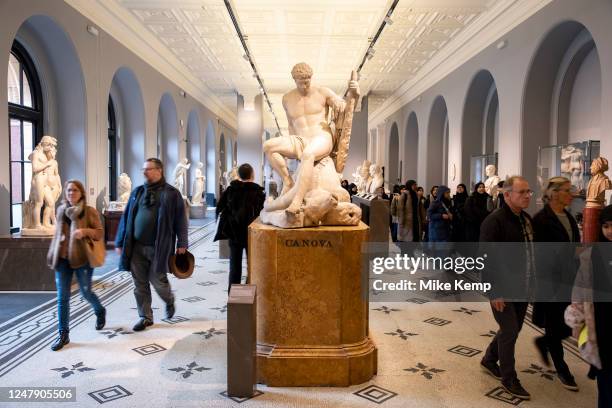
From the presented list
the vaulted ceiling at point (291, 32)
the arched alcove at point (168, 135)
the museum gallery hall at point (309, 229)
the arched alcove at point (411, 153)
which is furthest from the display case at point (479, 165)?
the arched alcove at point (168, 135)

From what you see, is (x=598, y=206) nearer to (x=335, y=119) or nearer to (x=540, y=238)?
(x=540, y=238)

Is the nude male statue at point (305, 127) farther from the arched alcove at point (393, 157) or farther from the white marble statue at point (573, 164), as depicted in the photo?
the arched alcove at point (393, 157)

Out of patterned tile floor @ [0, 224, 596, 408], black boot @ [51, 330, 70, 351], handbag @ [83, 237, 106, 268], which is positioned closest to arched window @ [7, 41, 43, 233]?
patterned tile floor @ [0, 224, 596, 408]

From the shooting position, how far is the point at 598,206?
646 cm

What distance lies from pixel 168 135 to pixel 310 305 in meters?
15.2

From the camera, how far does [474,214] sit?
8211 millimetres

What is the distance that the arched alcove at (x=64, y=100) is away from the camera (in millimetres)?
9656

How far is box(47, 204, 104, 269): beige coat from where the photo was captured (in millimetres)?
4711

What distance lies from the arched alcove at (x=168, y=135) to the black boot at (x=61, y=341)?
1376 cm

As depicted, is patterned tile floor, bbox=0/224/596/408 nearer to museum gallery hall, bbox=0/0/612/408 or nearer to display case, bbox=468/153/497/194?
museum gallery hall, bbox=0/0/612/408

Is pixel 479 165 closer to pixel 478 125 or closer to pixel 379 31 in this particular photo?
pixel 478 125

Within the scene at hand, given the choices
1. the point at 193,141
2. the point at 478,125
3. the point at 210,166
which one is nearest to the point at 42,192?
the point at 478,125

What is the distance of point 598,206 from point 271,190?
16.0 feet

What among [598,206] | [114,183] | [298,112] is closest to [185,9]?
[114,183]
